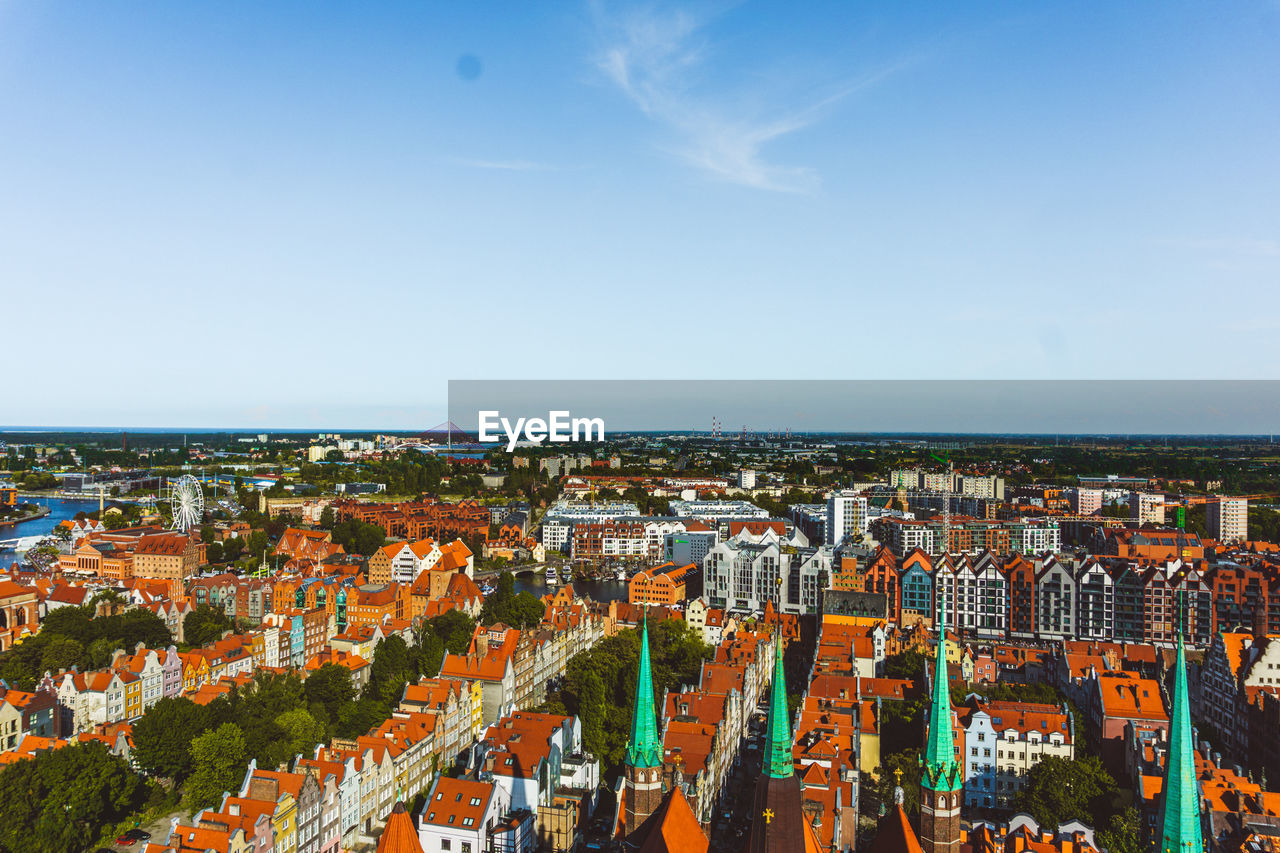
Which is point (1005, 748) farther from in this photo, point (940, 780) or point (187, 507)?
point (187, 507)

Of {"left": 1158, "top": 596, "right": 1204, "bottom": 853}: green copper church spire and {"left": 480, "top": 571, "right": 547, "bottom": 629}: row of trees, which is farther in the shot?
{"left": 480, "top": 571, "right": 547, "bottom": 629}: row of trees

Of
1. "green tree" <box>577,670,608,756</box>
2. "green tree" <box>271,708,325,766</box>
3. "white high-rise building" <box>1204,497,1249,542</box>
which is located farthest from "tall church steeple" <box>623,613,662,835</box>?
"white high-rise building" <box>1204,497,1249,542</box>

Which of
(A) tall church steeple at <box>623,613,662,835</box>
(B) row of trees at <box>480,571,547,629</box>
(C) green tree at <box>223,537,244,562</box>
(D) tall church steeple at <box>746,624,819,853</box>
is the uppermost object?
(D) tall church steeple at <box>746,624,819,853</box>

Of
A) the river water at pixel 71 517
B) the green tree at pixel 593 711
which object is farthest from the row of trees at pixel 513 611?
the green tree at pixel 593 711

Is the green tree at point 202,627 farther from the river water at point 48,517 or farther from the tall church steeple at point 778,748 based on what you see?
the river water at point 48,517

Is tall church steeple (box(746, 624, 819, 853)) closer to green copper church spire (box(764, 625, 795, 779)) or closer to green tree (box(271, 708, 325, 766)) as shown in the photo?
green copper church spire (box(764, 625, 795, 779))

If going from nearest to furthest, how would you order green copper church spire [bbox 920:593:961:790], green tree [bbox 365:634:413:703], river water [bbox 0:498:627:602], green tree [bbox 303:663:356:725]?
1. green copper church spire [bbox 920:593:961:790]
2. green tree [bbox 303:663:356:725]
3. green tree [bbox 365:634:413:703]
4. river water [bbox 0:498:627:602]

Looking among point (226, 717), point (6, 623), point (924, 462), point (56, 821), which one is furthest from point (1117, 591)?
point (924, 462)
